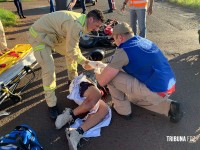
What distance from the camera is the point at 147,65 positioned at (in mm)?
3508

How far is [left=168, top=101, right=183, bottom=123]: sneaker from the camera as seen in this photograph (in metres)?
3.81

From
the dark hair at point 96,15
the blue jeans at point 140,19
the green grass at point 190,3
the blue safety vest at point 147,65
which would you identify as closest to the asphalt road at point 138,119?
the blue safety vest at point 147,65

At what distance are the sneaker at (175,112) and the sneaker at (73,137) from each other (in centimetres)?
137

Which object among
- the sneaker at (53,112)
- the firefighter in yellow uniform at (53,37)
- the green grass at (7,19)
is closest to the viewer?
the firefighter in yellow uniform at (53,37)

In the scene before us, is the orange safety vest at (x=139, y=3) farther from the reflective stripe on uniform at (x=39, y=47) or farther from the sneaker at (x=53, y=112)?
the sneaker at (x=53, y=112)

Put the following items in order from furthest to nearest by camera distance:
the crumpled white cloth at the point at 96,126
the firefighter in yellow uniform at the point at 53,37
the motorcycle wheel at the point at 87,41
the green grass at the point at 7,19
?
the green grass at the point at 7,19 → the motorcycle wheel at the point at 87,41 → the firefighter in yellow uniform at the point at 53,37 → the crumpled white cloth at the point at 96,126

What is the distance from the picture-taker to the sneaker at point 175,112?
3.81 meters

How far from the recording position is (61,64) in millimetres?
5949

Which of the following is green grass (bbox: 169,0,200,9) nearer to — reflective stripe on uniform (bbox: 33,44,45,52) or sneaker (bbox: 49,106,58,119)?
reflective stripe on uniform (bbox: 33,44,45,52)

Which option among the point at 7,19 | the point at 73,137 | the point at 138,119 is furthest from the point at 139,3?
the point at 7,19

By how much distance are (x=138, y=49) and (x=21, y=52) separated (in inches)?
105

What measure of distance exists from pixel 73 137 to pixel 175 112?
1.53 metres

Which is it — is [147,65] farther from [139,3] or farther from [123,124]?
[139,3]
